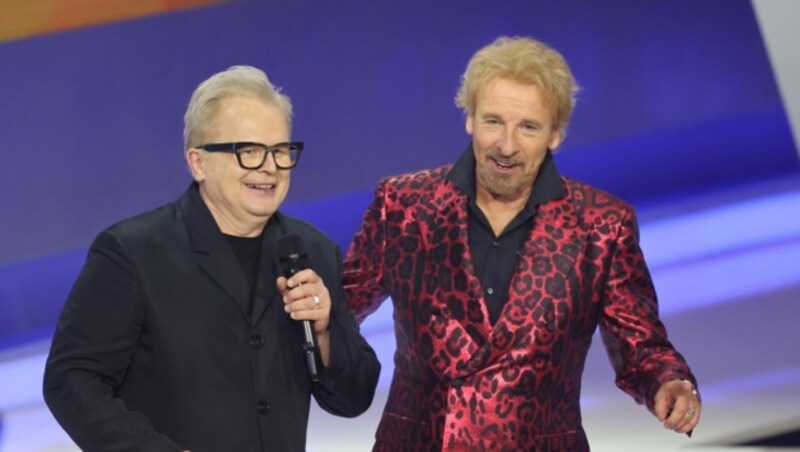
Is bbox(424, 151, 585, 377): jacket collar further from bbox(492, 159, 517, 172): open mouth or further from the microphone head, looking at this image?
the microphone head

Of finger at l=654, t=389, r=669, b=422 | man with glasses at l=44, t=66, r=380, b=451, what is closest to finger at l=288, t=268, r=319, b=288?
man with glasses at l=44, t=66, r=380, b=451

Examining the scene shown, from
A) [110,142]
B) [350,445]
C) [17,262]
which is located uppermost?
[110,142]

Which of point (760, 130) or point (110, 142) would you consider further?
point (760, 130)

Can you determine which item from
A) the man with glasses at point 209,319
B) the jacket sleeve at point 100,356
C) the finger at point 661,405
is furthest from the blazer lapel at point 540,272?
the jacket sleeve at point 100,356

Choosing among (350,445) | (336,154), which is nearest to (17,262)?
(336,154)

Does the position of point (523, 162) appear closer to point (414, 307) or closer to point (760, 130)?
point (414, 307)

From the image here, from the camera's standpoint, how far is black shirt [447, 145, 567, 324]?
8.95 ft

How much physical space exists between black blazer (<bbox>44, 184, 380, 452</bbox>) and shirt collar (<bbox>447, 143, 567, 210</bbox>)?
1.71 feet

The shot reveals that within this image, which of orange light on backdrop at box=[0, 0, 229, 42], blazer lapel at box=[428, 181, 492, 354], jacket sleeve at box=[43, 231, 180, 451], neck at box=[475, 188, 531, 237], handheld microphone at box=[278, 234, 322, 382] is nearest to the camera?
jacket sleeve at box=[43, 231, 180, 451]

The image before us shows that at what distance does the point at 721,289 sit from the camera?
6.28 m

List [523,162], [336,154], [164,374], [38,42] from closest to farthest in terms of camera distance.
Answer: [164,374] → [523,162] → [38,42] → [336,154]

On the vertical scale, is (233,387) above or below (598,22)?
below

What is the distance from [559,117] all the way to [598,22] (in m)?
3.88

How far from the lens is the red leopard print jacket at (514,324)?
2645mm
